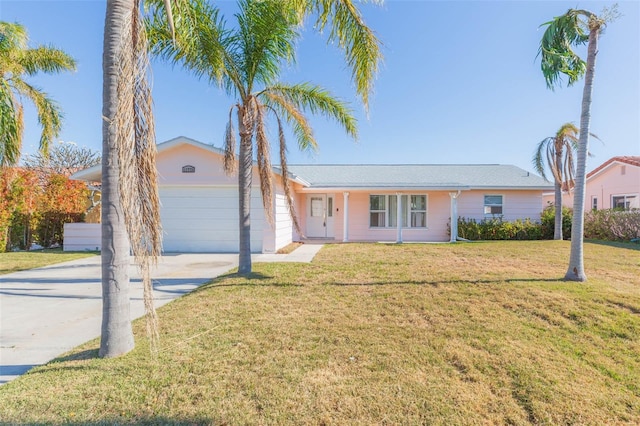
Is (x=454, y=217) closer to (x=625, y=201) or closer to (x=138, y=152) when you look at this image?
(x=138, y=152)

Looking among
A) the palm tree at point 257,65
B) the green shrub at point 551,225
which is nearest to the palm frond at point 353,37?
the palm tree at point 257,65

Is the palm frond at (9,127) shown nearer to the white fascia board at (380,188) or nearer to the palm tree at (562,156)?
the white fascia board at (380,188)

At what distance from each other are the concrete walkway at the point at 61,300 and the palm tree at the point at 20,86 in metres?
3.86

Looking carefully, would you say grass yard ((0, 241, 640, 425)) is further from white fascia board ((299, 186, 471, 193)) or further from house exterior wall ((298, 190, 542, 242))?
house exterior wall ((298, 190, 542, 242))

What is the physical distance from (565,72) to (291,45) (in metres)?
6.46

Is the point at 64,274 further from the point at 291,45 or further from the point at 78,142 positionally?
the point at 78,142

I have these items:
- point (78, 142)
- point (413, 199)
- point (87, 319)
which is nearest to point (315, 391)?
point (87, 319)

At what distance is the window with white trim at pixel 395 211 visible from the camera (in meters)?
15.0

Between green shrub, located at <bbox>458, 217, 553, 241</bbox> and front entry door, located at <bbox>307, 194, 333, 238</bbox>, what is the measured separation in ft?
22.7

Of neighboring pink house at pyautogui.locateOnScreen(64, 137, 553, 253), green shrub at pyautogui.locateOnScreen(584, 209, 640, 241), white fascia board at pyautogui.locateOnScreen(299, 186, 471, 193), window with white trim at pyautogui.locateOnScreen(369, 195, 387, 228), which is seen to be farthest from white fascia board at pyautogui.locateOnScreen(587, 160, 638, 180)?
window with white trim at pyautogui.locateOnScreen(369, 195, 387, 228)

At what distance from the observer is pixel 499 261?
8.84 metres

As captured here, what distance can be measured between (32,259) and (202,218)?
5.51m

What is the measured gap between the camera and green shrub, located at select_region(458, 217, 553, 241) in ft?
46.5

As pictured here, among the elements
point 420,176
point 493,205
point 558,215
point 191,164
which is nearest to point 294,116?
point 191,164
